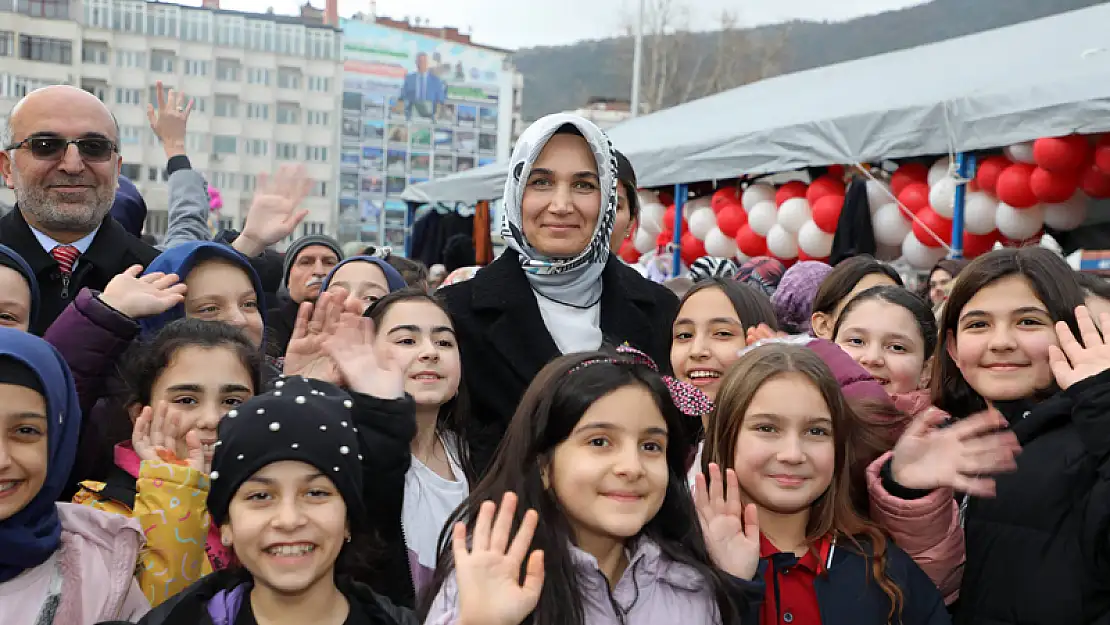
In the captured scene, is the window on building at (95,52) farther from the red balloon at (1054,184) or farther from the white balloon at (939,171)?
the red balloon at (1054,184)

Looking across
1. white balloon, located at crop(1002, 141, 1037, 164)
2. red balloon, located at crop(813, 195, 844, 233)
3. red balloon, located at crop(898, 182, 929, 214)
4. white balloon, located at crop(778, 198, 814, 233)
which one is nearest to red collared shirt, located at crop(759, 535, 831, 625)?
white balloon, located at crop(1002, 141, 1037, 164)

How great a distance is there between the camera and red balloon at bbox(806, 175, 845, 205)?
26.9 ft

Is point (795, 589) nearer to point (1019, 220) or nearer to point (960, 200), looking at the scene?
point (1019, 220)

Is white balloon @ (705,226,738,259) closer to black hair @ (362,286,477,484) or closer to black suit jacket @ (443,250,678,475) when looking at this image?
black suit jacket @ (443,250,678,475)

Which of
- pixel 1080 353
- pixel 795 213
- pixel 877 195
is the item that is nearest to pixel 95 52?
pixel 795 213

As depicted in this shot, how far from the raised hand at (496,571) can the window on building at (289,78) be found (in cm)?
6335

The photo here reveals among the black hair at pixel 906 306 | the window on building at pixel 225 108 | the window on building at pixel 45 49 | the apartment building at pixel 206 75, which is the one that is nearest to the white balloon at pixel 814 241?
the black hair at pixel 906 306

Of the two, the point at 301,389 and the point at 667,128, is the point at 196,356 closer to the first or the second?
the point at 301,389

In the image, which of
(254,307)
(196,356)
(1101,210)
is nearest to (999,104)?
(1101,210)

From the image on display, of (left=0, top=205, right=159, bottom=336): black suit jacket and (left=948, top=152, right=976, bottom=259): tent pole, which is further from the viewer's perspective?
(left=948, top=152, right=976, bottom=259): tent pole

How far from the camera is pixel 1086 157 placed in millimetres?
6242

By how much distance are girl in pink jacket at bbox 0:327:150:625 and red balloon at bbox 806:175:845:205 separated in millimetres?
6736

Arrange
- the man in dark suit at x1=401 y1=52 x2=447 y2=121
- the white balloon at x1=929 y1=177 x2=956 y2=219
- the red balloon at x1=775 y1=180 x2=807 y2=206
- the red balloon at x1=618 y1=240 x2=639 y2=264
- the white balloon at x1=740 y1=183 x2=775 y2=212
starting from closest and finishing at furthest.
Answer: the white balloon at x1=929 y1=177 x2=956 y2=219
the red balloon at x1=775 y1=180 x2=807 y2=206
the white balloon at x1=740 y1=183 x2=775 y2=212
the red balloon at x1=618 y1=240 x2=639 y2=264
the man in dark suit at x1=401 y1=52 x2=447 y2=121

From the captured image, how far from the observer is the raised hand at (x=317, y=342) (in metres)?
2.81
